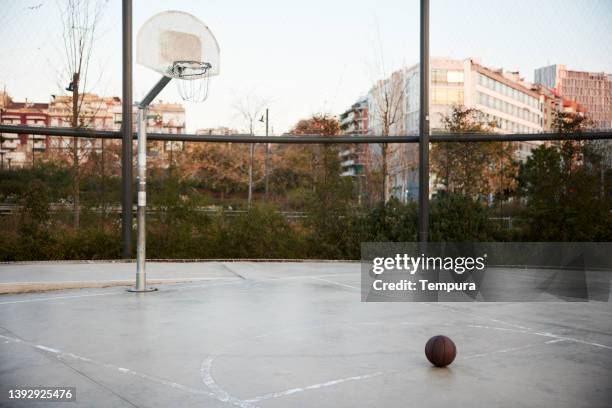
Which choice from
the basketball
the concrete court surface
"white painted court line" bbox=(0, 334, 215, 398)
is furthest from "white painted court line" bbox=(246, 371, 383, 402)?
the basketball

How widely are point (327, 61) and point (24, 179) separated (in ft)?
30.3

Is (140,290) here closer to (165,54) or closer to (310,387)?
(165,54)

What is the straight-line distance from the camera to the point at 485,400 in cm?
494

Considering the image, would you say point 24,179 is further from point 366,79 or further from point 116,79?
point 366,79

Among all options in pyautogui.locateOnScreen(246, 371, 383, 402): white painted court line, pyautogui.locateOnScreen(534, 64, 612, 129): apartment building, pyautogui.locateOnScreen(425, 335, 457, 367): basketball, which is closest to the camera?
pyautogui.locateOnScreen(246, 371, 383, 402): white painted court line

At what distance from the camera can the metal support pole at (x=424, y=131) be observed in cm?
1459

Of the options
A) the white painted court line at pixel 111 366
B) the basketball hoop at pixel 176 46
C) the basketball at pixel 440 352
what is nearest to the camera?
the white painted court line at pixel 111 366

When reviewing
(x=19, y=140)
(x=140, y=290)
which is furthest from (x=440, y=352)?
(x=19, y=140)

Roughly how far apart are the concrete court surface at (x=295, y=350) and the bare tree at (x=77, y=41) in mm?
7376

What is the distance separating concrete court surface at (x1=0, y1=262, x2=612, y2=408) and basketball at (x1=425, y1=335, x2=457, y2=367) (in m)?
0.10

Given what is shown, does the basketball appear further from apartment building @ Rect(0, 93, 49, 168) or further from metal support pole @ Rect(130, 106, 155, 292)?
apartment building @ Rect(0, 93, 49, 168)

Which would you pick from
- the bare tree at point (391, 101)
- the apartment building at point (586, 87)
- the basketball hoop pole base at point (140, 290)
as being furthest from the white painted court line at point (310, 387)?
the bare tree at point (391, 101)

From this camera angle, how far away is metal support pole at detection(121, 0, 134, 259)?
14391 mm

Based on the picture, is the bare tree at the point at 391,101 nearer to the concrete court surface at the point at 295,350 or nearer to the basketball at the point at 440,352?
the concrete court surface at the point at 295,350
